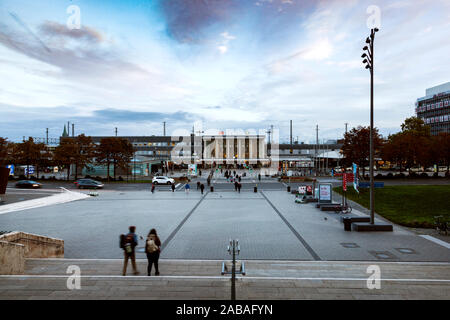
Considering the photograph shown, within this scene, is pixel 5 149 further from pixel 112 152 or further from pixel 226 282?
pixel 226 282

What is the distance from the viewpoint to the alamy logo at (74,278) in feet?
25.3

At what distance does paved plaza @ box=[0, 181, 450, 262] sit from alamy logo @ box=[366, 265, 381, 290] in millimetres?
1390

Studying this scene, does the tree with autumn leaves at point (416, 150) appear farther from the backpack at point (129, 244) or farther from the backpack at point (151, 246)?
the backpack at point (129, 244)

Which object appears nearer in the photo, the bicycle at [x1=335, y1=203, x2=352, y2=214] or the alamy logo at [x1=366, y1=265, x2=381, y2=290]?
the alamy logo at [x1=366, y1=265, x2=381, y2=290]

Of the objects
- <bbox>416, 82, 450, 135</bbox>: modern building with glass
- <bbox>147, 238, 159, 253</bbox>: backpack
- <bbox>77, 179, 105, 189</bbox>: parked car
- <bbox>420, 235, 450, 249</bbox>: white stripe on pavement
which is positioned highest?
<bbox>416, 82, 450, 135</bbox>: modern building with glass

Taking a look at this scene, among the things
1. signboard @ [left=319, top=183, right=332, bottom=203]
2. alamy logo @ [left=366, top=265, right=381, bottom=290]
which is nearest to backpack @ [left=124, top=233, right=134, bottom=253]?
alamy logo @ [left=366, top=265, right=381, bottom=290]

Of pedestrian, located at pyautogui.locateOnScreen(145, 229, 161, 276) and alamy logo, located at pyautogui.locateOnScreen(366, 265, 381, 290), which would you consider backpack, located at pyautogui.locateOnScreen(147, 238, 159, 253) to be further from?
alamy logo, located at pyautogui.locateOnScreen(366, 265, 381, 290)

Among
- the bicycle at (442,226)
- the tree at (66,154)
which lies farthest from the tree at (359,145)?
the tree at (66,154)

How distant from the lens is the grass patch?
17984mm

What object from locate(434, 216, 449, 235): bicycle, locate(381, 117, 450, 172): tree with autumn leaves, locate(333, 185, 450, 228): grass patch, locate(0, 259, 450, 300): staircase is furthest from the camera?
locate(381, 117, 450, 172): tree with autumn leaves

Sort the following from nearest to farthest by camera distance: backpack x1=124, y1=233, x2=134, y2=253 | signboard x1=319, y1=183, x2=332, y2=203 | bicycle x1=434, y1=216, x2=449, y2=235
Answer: backpack x1=124, y1=233, x2=134, y2=253 → bicycle x1=434, y1=216, x2=449, y2=235 → signboard x1=319, y1=183, x2=332, y2=203

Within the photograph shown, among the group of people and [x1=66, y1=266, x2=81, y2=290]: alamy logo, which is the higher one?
the group of people

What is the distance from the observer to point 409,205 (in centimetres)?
2386
